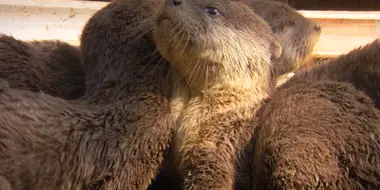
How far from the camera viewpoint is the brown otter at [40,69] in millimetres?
2645

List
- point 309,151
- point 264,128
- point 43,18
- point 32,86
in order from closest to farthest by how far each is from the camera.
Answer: point 309,151, point 264,128, point 32,86, point 43,18

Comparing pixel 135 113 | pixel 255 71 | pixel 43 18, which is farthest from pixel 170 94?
pixel 43 18

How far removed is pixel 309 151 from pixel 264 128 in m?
0.22

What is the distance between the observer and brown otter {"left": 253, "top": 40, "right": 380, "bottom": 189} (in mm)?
2137

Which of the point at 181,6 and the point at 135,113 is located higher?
the point at 181,6

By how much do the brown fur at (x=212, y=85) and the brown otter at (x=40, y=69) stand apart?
51 centimetres

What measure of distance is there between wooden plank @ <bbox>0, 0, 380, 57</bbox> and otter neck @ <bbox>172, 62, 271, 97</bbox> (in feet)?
3.30

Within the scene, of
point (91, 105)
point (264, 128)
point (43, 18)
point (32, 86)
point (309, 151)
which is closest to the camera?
point (309, 151)

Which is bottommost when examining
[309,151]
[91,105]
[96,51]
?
[309,151]

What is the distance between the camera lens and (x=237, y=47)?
2.46 m

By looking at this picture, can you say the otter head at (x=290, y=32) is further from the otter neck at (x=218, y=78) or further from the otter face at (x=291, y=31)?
the otter neck at (x=218, y=78)

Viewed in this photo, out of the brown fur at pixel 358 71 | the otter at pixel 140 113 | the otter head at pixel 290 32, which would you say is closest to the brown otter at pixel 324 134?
the brown fur at pixel 358 71

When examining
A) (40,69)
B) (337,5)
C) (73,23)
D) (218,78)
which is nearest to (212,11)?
(218,78)

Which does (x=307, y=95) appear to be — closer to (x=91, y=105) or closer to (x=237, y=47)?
(x=237, y=47)
